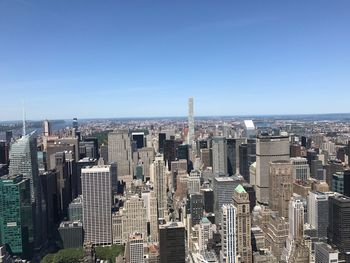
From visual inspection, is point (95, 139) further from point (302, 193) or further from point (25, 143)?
point (302, 193)

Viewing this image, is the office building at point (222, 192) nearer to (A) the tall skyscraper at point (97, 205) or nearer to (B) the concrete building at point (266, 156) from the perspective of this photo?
(B) the concrete building at point (266, 156)

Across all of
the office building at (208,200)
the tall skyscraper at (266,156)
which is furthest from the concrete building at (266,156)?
the office building at (208,200)

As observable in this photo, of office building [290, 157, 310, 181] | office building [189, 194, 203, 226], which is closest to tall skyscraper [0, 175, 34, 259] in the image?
office building [189, 194, 203, 226]

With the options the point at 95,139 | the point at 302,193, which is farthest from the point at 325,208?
the point at 95,139

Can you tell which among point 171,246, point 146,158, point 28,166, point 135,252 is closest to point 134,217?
point 135,252

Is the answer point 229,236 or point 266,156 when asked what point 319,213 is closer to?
point 229,236
